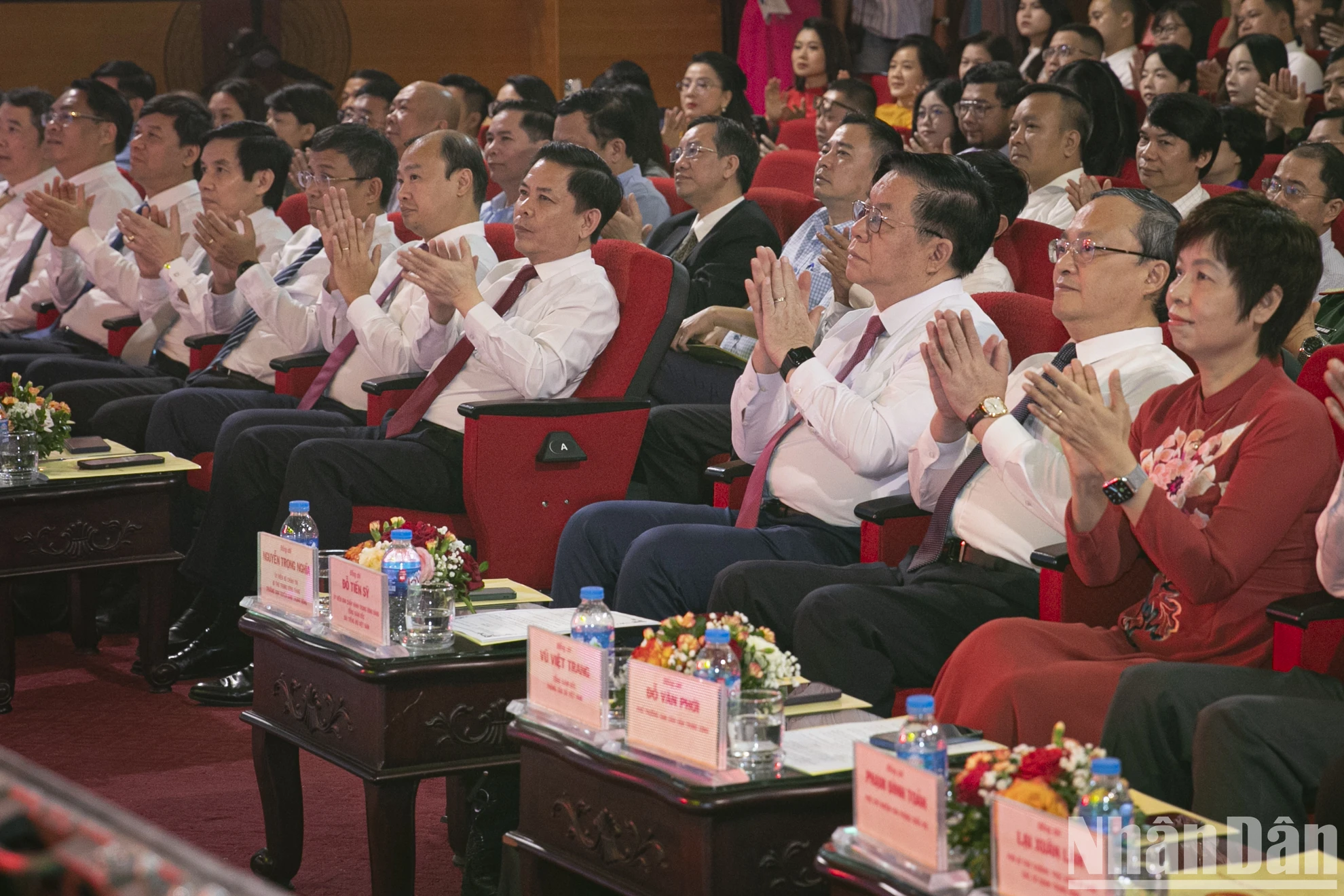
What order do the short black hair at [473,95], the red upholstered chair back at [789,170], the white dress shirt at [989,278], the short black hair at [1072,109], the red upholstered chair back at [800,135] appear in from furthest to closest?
1. the short black hair at [473,95]
2. the red upholstered chair back at [800,135]
3. the red upholstered chair back at [789,170]
4. the short black hair at [1072,109]
5. the white dress shirt at [989,278]

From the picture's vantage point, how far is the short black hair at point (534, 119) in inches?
200

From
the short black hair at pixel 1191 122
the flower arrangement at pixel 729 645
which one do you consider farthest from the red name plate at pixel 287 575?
the short black hair at pixel 1191 122

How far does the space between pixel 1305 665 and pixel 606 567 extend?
136cm

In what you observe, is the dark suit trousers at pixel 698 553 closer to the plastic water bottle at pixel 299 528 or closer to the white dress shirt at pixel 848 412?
the white dress shirt at pixel 848 412

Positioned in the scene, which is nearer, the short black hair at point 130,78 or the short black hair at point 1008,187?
the short black hair at point 1008,187

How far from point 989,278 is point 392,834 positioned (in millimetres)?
1833

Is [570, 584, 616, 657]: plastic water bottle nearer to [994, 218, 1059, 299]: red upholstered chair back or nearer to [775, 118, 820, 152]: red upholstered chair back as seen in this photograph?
[994, 218, 1059, 299]: red upholstered chair back

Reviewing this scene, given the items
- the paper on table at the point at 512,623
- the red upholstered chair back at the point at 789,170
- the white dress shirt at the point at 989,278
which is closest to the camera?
the paper on table at the point at 512,623

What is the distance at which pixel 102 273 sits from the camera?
5.02 metres

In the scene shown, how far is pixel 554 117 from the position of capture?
5.19 meters

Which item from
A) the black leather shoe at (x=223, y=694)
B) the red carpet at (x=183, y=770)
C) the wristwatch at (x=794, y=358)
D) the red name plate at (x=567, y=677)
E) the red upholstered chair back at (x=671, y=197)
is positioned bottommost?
the red carpet at (x=183, y=770)

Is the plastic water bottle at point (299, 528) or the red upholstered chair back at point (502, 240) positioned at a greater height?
the red upholstered chair back at point (502, 240)

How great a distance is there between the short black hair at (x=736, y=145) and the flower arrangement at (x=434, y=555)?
7.74ft

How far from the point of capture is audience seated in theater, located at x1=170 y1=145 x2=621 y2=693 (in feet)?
11.5
